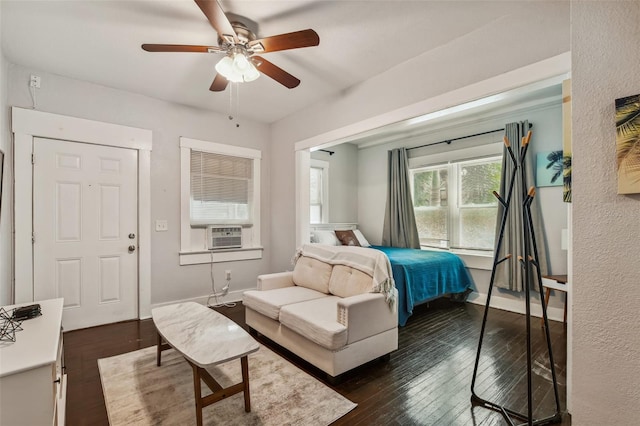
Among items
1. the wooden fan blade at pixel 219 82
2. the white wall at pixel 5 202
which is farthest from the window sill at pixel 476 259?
the white wall at pixel 5 202

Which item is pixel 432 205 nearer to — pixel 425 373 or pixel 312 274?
pixel 312 274

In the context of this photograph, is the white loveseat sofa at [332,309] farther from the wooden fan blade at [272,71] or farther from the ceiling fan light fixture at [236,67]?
the ceiling fan light fixture at [236,67]

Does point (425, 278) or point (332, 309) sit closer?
point (332, 309)

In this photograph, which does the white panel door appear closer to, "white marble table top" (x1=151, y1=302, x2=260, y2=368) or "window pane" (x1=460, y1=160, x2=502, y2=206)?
"white marble table top" (x1=151, y1=302, x2=260, y2=368)

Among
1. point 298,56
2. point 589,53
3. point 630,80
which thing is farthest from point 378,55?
point 630,80

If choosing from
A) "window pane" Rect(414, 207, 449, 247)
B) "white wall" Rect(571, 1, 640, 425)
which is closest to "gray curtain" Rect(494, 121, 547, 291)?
"window pane" Rect(414, 207, 449, 247)

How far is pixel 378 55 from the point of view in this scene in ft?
8.86

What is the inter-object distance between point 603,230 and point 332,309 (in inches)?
72.3

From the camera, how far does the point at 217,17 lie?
1.81 meters

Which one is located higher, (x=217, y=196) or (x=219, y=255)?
(x=217, y=196)

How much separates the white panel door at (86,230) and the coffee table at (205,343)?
1467mm

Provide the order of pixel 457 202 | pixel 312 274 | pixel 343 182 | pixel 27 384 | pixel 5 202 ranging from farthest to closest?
1. pixel 343 182
2. pixel 457 202
3. pixel 312 274
4. pixel 5 202
5. pixel 27 384

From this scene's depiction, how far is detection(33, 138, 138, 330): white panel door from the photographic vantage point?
2.99 metres

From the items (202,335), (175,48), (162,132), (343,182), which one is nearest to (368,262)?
(202,335)
